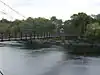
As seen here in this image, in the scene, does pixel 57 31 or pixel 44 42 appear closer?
pixel 44 42

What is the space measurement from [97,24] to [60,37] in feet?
48.7

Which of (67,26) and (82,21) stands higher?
(82,21)

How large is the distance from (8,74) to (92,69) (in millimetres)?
8206

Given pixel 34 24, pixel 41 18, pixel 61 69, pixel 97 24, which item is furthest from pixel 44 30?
pixel 61 69

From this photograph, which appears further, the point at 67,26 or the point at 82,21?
the point at 67,26

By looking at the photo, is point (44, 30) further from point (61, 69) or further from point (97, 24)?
point (61, 69)

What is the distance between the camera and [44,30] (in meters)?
68.7

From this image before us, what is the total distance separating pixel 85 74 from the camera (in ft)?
70.9

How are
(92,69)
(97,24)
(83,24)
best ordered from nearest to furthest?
(92,69)
(97,24)
(83,24)

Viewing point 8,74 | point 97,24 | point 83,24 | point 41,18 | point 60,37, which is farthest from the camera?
point 41,18

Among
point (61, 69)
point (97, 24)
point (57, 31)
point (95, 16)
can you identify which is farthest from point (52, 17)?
point (61, 69)

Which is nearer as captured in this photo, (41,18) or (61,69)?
(61,69)

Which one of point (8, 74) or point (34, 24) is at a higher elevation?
point (34, 24)

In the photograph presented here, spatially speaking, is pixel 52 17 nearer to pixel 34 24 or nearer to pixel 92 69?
pixel 34 24
